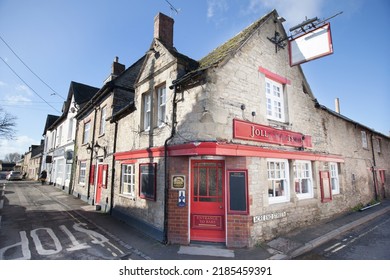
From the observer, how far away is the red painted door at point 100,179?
1167 centimetres

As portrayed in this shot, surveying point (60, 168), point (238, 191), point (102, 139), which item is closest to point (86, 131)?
point (102, 139)

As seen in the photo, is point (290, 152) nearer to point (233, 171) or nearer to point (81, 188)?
point (233, 171)

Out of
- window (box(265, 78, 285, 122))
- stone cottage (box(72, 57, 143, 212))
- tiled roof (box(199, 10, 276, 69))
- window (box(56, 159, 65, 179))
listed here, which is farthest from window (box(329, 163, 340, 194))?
window (box(56, 159, 65, 179))

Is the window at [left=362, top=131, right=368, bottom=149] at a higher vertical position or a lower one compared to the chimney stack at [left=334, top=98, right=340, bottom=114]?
lower

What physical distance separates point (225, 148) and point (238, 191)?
151 cm

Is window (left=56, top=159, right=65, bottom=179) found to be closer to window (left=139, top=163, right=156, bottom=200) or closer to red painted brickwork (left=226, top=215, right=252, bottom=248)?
window (left=139, top=163, right=156, bottom=200)

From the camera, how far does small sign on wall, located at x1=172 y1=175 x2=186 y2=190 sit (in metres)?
6.63

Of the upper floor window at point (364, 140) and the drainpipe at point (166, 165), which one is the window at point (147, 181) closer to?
the drainpipe at point (166, 165)

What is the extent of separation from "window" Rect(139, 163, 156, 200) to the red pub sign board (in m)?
3.52

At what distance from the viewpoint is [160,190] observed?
7277 mm

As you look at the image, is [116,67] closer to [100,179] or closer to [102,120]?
[102,120]

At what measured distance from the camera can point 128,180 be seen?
32.4 ft

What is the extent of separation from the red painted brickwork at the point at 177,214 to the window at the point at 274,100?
13.8 feet

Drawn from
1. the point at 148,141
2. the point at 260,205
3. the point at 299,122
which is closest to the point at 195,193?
the point at 260,205
